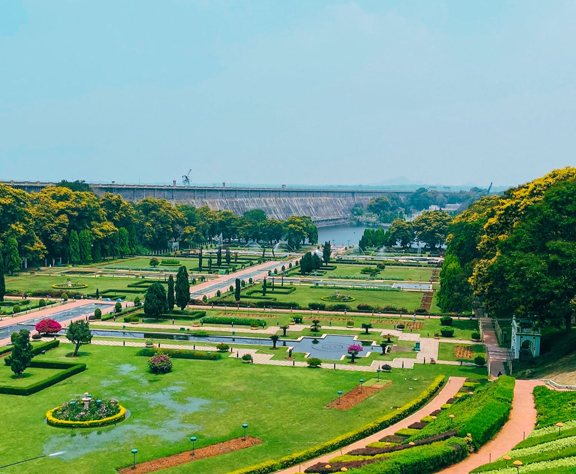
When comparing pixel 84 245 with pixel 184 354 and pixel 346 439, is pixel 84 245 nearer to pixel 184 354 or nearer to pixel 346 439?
pixel 184 354

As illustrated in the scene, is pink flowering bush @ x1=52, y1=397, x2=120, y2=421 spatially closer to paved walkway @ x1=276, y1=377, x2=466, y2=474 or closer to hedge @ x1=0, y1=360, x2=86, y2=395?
hedge @ x1=0, y1=360, x2=86, y2=395

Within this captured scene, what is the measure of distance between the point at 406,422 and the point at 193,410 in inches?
446

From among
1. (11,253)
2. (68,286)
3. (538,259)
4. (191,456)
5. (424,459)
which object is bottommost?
(191,456)

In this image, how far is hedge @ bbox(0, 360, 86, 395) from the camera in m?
38.4

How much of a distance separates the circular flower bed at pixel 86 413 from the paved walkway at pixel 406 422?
10631 mm

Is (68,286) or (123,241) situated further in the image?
(123,241)

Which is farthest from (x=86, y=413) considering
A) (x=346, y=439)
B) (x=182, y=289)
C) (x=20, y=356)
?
(x=182, y=289)

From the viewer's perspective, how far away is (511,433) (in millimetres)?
29516

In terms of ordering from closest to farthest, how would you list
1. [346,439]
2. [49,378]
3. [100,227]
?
1. [346,439]
2. [49,378]
3. [100,227]

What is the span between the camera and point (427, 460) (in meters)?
25.4

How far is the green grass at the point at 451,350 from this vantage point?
4828 cm

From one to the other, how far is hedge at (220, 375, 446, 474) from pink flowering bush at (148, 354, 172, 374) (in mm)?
15663

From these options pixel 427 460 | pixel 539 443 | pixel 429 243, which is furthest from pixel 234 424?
pixel 429 243

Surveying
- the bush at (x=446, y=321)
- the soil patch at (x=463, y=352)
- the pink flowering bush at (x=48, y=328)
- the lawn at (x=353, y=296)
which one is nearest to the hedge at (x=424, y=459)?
the soil patch at (x=463, y=352)
